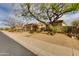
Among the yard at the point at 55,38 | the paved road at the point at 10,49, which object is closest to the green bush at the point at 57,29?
the yard at the point at 55,38

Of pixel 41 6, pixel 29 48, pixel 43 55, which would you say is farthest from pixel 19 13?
pixel 43 55

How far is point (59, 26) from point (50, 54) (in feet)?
0.83

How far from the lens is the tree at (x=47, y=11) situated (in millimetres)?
1556

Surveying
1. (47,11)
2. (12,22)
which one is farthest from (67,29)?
(12,22)

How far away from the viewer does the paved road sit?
1520mm

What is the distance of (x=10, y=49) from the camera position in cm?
152

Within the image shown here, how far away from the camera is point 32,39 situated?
155 cm

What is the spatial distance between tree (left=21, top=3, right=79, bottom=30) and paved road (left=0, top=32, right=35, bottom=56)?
0.27m

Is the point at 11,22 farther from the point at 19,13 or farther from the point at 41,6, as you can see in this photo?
the point at 41,6

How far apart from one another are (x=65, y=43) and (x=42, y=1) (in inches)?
16.2

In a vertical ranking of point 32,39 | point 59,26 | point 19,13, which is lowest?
point 32,39

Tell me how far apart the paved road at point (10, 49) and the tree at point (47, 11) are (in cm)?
27

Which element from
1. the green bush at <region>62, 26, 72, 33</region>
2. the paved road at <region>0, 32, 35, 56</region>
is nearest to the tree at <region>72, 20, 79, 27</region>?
the green bush at <region>62, 26, 72, 33</region>

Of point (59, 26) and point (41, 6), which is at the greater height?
point (41, 6)
